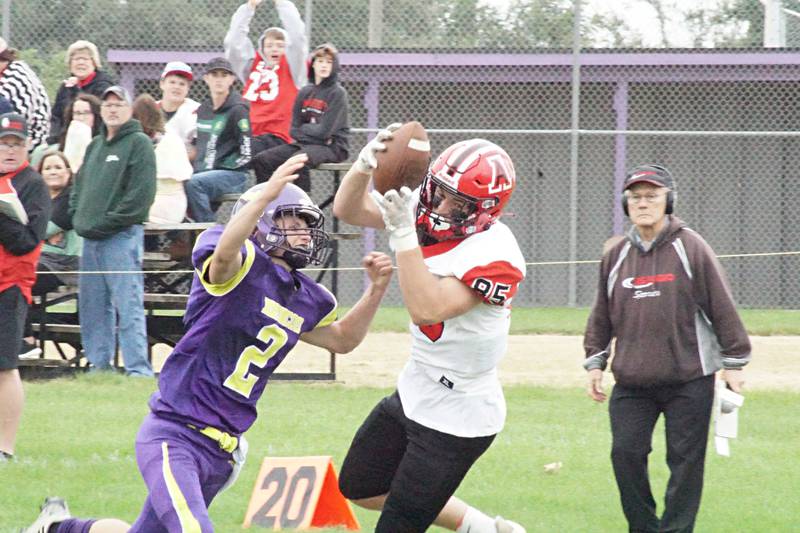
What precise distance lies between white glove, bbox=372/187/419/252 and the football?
798 millimetres

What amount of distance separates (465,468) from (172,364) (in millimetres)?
1164

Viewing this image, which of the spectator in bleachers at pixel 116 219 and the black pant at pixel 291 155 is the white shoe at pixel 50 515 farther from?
the black pant at pixel 291 155

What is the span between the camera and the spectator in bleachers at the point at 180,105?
11.8 metres

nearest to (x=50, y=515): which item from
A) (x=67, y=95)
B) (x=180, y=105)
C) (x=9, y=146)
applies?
(x=9, y=146)

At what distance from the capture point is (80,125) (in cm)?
1130

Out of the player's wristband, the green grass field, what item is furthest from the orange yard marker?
the player's wristband

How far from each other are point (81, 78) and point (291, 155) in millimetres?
2197

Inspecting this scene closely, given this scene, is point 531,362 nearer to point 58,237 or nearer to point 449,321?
point 58,237

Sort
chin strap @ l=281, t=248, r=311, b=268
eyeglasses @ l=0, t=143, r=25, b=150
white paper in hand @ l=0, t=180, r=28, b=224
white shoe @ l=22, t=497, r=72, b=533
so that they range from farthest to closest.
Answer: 1. eyeglasses @ l=0, t=143, r=25, b=150
2. white paper in hand @ l=0, t=180, r=28, b=224
3. white shoe @ l=22, t=497, r=72, b=533
4. chin strap @ l=281, t=248, r=311, b=268

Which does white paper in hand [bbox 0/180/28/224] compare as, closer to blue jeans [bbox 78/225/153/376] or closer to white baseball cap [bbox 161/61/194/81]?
blue jeans [bbox 78/225/153/376]

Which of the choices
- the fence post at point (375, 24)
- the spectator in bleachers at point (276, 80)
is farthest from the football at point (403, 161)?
the fence post at point (375, 24)

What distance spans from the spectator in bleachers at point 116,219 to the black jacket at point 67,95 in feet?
5.80

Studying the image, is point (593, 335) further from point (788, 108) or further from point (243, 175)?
point (788, 108)

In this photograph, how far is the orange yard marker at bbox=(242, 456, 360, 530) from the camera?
6.25m
